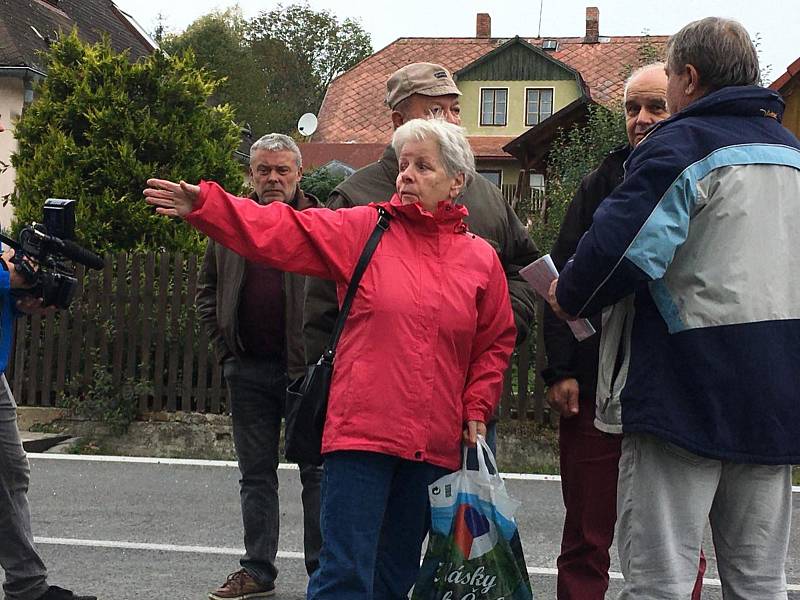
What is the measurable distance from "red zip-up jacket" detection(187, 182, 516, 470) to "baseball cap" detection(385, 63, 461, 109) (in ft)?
2.76

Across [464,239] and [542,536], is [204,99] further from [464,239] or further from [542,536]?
[464,239]

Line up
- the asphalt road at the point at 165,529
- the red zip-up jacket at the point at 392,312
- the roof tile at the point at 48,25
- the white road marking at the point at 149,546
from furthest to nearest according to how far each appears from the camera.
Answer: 1. the roof tile at the point at 48,25
2. the white road marking at the point at 149,546
3. the asphalt road at the point at 165,529
4. the red zip-up jacket at the point at 392,312

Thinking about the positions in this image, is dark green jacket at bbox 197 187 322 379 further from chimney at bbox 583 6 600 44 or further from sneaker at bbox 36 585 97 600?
chimney at bbox 583 6 600 44

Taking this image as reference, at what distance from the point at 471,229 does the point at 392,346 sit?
944 mm

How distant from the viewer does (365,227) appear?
3943 millimetres

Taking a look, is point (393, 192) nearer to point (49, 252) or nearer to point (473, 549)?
point (49, 252)

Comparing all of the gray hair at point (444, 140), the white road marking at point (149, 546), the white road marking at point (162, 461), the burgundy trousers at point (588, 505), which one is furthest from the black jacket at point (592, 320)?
the white road marking at point (162, 461)

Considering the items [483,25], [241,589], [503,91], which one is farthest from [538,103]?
[241,589]

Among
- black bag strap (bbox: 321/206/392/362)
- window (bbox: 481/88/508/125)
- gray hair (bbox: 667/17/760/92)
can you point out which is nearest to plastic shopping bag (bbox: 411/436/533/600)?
black bag strap (bbox: 321/206/392/362)

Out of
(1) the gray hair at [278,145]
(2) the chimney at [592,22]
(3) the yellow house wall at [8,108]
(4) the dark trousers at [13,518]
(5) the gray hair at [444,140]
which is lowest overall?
(4) the dark trousers at [13,518]

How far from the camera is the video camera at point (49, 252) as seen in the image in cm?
469

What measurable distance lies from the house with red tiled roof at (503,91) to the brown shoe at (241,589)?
125 feet

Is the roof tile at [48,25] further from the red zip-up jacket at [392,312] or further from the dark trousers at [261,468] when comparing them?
the red zip-up jacket at [392,312]

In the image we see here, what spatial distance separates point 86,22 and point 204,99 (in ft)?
60.2
